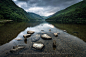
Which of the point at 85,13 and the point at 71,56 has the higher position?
the point at 85,13

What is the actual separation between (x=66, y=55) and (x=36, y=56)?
356 cm

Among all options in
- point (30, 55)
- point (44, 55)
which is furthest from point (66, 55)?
point (30, 55)

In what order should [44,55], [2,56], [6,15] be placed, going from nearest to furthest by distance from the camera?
[2,56] < [44,55] < [6,15]

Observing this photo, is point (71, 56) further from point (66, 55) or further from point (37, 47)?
point (37, 47)

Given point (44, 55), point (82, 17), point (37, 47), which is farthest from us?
point (82, 17)

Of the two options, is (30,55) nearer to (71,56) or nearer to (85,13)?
(71,56)

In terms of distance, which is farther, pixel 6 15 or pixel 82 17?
pixel 82 17

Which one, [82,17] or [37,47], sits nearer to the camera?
[37,47]

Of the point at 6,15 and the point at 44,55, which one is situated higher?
the point at 6,15

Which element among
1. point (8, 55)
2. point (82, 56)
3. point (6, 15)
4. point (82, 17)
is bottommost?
point (82, 56)

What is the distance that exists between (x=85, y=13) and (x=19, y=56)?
188 metres

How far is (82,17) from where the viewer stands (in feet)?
442

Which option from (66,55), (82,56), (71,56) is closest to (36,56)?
(66,55)

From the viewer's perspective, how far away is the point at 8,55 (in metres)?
5.35
